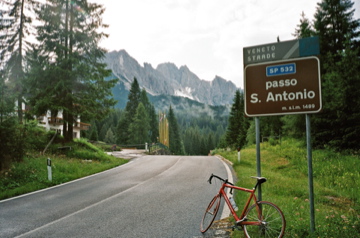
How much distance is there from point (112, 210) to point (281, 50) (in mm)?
5662

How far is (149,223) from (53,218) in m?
2.60

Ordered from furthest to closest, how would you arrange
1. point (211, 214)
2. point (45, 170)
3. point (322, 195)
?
point (45, 170) < point (322, 195) < point (211, 214)

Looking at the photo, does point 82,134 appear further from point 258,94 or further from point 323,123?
point 258,94

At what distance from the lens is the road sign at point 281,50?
431 cm

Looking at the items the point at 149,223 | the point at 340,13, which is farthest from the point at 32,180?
the point at 340,13

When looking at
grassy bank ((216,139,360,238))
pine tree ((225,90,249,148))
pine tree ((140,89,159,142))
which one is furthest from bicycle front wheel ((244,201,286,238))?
pine tree ((140,89,159,142))

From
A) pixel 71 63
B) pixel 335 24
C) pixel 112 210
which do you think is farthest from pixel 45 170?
pixel 335 24

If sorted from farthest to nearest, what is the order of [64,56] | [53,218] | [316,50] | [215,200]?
1. [64,56]
2. [53,218]
3. [215,200]
4. [316,50]

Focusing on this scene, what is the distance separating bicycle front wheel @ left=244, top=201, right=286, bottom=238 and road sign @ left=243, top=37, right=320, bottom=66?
8.40 ft

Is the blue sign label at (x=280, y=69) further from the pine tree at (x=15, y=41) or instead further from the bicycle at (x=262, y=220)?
the pine tree at (x=15, y=41)

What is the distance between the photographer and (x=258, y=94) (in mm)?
4723

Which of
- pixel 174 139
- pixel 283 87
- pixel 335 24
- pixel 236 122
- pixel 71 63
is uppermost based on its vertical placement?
pixel 335 24

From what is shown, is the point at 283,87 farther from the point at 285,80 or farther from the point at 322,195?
the point at 322,195

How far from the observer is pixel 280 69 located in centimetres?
453
